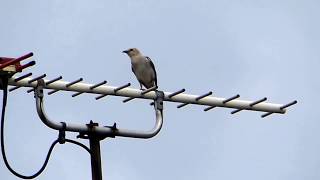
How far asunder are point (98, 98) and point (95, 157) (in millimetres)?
1818

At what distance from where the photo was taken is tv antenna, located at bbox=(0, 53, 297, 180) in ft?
21.0

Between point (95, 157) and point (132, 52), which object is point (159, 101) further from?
point (132, 52)

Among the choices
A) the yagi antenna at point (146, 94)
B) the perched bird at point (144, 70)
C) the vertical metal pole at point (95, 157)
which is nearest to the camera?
the vertical metal pole at point (95, 157)

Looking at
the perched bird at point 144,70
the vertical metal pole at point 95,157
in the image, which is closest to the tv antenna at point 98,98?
the vertical metal pole at point 95,157

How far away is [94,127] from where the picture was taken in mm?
6414

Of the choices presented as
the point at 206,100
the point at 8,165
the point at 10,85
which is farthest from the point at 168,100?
the point at 8,165

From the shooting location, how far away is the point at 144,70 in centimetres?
1623

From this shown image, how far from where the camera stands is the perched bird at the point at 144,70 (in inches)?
631

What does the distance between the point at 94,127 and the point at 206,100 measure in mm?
2384

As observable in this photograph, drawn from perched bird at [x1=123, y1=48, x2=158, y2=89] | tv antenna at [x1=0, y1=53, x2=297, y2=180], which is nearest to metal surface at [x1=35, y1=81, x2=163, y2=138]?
tv antenna at [x1=0, y1=53, x2=297, y2=180]

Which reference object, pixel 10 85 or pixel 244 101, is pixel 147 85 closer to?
pixel 244 101

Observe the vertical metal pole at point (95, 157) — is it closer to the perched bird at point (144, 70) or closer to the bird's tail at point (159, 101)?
the bird's tail at point (159, 101)

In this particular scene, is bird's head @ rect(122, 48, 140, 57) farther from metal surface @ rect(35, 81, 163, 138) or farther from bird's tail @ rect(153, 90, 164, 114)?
metal surface @ rect(35, 81, 163, 138)

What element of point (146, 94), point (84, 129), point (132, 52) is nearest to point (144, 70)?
point (132, 52)
